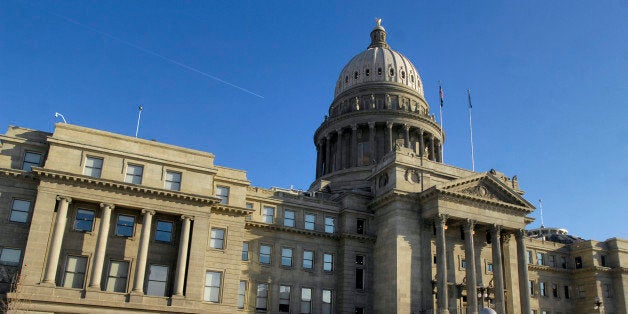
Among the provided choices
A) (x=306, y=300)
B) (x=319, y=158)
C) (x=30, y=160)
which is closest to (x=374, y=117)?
(x=319, y=158)

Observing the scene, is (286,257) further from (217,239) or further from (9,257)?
(9,257)

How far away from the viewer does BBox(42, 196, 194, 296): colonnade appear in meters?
43.3

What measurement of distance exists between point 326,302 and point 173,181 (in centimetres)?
1991

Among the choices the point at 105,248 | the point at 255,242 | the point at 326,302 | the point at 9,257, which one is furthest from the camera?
the point at 326,302

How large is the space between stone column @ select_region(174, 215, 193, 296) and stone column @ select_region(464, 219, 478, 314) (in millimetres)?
26226

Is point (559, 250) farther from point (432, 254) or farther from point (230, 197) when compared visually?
point (230, 197)

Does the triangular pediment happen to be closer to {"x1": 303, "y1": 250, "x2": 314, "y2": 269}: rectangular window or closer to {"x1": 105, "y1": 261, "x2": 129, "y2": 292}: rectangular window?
{"x1": 303, "y1": 250, "x2": 314, "y2": 269}: rectangular window

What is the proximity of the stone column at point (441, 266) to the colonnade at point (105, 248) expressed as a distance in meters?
23.1

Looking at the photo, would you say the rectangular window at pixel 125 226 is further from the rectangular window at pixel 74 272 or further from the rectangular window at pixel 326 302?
the rectangular window at pixel 326 302

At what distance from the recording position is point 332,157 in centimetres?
8575

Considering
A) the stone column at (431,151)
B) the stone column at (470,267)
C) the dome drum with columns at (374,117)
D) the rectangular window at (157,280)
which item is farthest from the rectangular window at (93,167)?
the stone column at (431,151)

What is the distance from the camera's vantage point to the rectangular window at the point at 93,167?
155ft

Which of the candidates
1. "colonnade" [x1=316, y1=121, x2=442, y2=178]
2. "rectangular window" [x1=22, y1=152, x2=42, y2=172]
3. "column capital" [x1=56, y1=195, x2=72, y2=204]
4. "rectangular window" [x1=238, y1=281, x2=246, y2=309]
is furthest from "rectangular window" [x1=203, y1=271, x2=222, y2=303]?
"colonnade" [x1=316, y1=121, x2=442, y2=178]

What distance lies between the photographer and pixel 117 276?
46.7 m
